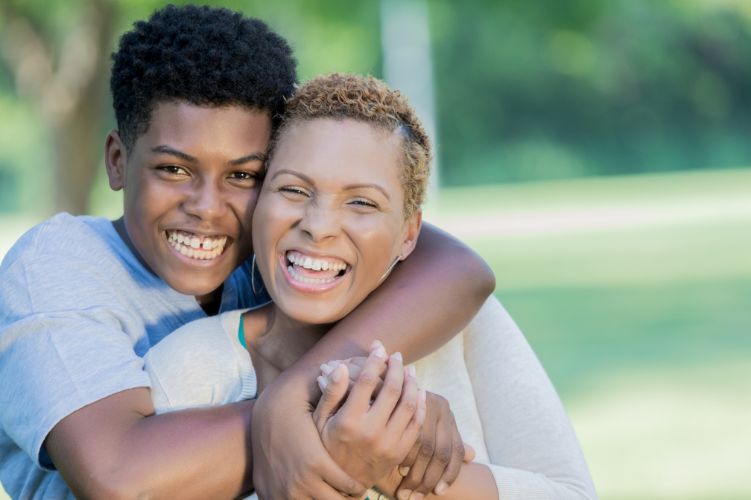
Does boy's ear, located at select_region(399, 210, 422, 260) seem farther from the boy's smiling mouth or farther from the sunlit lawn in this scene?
the sunlit lawn

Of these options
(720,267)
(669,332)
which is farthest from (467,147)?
(669,332)

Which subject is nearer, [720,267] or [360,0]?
[720,267]

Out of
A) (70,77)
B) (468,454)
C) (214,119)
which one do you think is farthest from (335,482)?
(70,77)

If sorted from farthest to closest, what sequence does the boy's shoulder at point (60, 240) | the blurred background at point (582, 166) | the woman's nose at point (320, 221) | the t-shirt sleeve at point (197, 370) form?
the blurred background at point (582, 166), the boy's shoulder at point (60, 240), the woman's nose at point (320, 221), the t-shirt sleeve at point (197, 370)

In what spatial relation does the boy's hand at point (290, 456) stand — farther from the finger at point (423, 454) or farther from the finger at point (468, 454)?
the finger at point (468, 454)

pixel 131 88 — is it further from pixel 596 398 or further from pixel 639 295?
pixel 639 295

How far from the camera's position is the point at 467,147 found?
36.7 meters

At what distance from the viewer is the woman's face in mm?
2592

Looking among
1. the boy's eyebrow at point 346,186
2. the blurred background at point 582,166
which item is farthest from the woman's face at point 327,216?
the blurred background at point 582,166

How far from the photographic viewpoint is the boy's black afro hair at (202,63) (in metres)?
2.92

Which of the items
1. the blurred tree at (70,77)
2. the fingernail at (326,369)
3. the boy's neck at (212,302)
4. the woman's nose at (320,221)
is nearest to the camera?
the fingernail at (326,369)

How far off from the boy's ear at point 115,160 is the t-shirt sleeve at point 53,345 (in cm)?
50

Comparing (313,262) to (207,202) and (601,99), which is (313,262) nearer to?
(207,202)

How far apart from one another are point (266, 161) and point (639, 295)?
1088 centimetres
